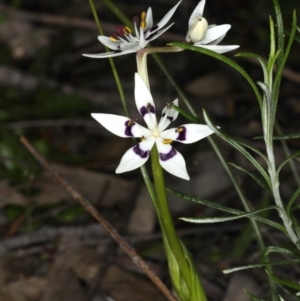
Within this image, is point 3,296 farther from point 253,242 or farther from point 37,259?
point 253,242

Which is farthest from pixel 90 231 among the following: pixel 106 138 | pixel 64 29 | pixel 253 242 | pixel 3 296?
pixel 64 29

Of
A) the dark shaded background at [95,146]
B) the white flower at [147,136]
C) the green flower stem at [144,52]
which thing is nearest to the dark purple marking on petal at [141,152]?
the white flower at [147,136]

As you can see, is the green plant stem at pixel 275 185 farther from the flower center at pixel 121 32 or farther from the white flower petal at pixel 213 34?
the flower center at pixel 121 32

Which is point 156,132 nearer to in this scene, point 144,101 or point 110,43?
point 144,101

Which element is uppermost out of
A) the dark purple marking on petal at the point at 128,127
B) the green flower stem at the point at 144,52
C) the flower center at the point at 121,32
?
the flower center at the point at 121,32

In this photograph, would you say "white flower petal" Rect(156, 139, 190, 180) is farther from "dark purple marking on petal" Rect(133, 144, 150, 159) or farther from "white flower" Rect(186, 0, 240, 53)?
"white flower" Rect(186, 0, 240, 53)

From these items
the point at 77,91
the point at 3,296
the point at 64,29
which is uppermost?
the point at 64,29

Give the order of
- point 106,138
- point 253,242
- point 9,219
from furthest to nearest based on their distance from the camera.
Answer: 1. point 106,138
2. point 9,219
3. point 253,242
